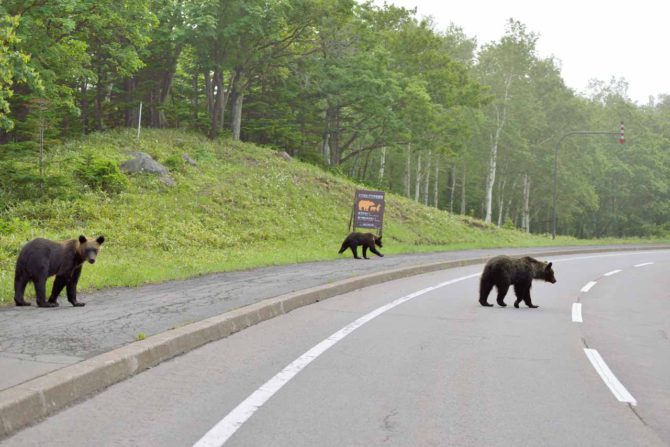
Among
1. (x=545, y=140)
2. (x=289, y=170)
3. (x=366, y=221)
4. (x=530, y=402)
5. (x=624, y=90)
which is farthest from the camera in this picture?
(x=624, y=90)

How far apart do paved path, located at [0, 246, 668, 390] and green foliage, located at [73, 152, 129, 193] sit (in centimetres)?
988

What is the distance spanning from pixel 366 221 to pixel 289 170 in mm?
10125

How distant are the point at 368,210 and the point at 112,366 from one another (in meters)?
20.5

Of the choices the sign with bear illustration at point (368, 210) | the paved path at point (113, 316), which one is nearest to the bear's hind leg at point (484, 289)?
the paved path at point (113, 316)

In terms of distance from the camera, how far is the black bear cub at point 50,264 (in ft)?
29.7

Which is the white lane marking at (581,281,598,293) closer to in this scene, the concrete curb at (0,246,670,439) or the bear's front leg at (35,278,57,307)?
the concrete curb at (0,246,670,439)

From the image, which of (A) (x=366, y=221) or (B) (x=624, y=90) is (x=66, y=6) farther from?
(B) (x=624, y=90)

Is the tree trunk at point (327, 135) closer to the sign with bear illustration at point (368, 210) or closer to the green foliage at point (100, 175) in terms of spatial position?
the sign with bear illustration at point (368, 210)

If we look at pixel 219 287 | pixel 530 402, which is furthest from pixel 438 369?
pixel 219 287

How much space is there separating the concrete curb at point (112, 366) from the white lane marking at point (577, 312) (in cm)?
504

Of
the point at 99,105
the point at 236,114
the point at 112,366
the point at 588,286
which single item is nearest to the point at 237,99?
the point at 236,114

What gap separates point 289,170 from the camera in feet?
115

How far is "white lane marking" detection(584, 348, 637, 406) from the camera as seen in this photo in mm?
6227

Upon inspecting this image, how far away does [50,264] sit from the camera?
9.12 metres
